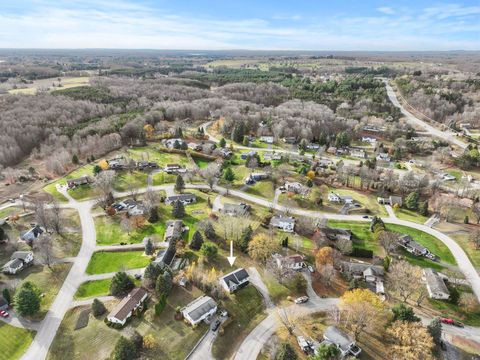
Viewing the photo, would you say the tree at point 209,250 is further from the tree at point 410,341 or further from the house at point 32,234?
the house at point 32,234

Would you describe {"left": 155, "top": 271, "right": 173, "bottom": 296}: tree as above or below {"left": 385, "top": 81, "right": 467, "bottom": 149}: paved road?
below

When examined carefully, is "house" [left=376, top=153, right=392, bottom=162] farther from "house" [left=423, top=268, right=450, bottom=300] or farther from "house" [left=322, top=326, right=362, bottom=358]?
"house" [left=322, top=326, right=362, bottom=358]

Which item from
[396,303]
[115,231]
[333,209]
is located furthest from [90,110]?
[396,303]

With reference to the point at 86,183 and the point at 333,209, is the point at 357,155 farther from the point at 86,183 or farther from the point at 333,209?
the point at 86,183

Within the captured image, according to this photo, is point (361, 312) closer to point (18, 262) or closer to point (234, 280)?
point (234, 280)

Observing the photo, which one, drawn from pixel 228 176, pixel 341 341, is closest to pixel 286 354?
pixel 341 341

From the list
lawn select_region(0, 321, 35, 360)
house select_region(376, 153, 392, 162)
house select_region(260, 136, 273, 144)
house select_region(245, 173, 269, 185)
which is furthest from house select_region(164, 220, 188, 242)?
house select_region(376, 153, 392, 162)
